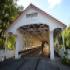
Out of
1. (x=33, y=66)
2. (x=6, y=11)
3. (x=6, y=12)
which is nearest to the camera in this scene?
(x=33, y=66)

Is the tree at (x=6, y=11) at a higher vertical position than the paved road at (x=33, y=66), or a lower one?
higher

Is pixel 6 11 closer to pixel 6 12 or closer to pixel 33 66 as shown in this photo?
pixel 6 12

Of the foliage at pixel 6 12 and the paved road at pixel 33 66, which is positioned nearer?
the paved road at pixel 33 66

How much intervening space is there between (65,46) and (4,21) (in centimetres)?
938

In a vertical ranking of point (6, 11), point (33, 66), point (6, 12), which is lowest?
point (33, 66)

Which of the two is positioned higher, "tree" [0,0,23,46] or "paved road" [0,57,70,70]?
"tree" [0,0,23,46]

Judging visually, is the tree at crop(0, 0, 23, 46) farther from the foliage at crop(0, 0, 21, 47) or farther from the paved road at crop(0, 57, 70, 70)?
the paved road at crop(0, 57, 70, 70)

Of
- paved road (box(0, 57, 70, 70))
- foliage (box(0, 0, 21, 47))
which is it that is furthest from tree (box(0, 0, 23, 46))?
paved road (box(0, 57, 70, 70))

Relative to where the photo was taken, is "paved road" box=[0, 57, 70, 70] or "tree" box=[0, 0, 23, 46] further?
"tree" box=[0, 0, 23, 46]

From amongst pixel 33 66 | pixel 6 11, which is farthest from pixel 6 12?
pixel 33 66

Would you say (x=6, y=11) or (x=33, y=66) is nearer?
(x=33, y=66)

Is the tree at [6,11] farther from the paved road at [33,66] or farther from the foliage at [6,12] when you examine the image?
the paved road at [33,66]

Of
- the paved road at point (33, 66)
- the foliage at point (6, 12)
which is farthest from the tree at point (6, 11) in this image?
the paved road at point (33, 66)

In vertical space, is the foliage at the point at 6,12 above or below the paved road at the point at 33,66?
above
